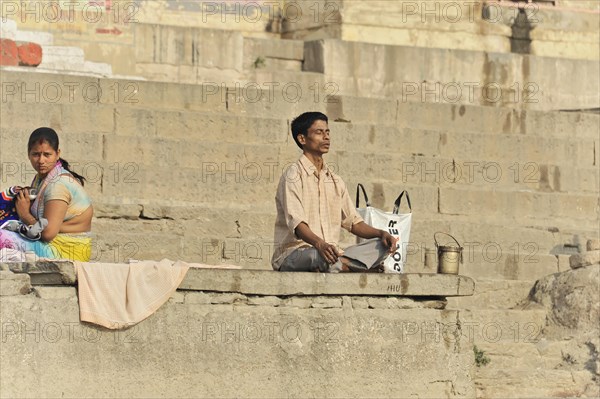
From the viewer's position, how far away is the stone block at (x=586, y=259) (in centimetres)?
1241

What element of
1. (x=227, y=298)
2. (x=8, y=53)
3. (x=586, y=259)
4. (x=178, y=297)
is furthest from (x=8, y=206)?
(x=8, y=53)

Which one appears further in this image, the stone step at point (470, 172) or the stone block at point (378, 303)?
the stone step at point (470, 172)

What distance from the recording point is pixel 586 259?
40.9 ft

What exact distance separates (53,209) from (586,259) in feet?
14.7

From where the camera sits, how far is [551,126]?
50.3 feet

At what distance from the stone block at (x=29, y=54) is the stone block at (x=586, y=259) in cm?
564

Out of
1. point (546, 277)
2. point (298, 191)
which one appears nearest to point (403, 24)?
point (546, 277)

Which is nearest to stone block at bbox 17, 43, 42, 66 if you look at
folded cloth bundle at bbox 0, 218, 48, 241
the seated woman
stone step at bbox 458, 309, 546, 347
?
the seated woman

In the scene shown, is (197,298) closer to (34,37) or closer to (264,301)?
(264,301)

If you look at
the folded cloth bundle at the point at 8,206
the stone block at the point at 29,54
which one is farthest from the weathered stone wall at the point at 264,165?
the folded cloth bundle at the point at 8,206

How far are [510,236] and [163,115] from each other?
10.3ft

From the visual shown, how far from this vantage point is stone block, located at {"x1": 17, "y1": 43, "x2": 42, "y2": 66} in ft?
49.6

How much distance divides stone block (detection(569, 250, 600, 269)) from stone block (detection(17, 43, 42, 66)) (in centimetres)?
564

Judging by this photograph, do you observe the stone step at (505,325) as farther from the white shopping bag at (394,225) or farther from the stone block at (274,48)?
the stone block at (274,48)
